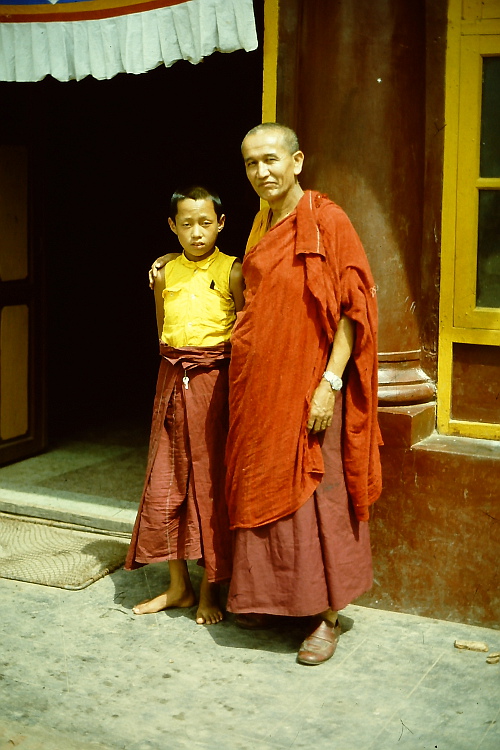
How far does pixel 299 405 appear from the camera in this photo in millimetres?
3535

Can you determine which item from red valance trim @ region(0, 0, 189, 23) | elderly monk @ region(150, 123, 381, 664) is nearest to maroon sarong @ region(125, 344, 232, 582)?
elderly monk @ region(150, 123, 381, 664)

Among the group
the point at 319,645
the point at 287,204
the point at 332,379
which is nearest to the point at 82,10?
the point at 287,204

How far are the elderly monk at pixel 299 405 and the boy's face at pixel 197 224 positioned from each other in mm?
266

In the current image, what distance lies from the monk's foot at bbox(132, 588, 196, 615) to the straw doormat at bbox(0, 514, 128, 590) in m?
0.40

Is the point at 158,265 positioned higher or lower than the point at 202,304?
higher

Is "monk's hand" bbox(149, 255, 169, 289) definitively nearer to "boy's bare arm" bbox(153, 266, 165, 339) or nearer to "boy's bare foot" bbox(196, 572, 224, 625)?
"boy's bare arm" bbox(153, 266, 165, 339)

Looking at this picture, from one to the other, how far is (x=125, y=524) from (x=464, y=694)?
2178 mm

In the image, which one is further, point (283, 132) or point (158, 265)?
point (158, 265)

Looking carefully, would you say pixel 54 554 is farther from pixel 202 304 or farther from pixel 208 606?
pixel 202 304

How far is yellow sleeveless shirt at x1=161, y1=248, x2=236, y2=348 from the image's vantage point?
3.85 m

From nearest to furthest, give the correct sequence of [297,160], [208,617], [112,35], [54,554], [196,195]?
[297,160]
[196,195]
[208,617]
[112,35]
[54,554]

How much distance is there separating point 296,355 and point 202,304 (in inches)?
21.3

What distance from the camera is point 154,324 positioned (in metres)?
10.1

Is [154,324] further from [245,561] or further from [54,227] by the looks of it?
[245,561]
